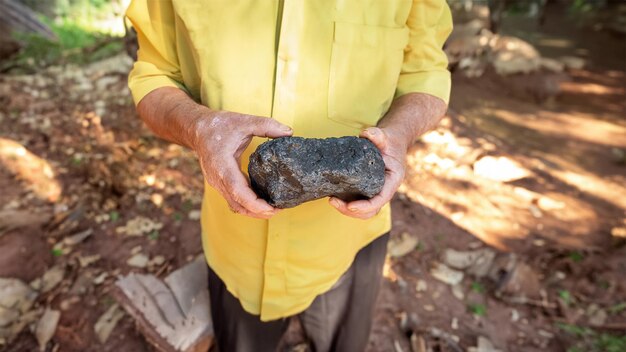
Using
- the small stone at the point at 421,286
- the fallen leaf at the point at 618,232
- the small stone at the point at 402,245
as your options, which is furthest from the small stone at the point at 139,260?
the fallen leaf at the point at 618,232

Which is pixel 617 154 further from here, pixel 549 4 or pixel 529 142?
pixel 549 4


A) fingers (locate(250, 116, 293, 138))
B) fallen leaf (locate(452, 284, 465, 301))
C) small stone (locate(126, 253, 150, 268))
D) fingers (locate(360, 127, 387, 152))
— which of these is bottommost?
fallen leaf (locate(452, 284, 465, 301))

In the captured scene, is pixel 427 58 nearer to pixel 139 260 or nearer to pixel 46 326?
pixel 139 260

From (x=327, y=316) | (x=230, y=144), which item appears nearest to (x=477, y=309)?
(x=327, y=316)

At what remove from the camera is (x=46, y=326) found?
252cm

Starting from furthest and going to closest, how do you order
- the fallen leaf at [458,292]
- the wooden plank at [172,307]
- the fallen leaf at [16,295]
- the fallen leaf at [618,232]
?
the fallen leaf at [618,232], the fallen leaf at [458,292], the fallen leaf at [16,295], the wooden plank at [172,307]

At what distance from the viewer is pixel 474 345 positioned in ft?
8.79

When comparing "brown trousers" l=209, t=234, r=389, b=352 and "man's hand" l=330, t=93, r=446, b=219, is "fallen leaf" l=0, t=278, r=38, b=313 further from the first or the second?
"man's hand" l=330, t=93, r=446, b=219

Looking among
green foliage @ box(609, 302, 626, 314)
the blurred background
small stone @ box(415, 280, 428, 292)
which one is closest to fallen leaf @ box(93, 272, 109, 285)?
the blurred background

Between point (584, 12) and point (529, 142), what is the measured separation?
980cm

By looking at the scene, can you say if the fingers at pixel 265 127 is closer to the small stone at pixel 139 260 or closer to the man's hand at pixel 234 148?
the man's hand at pixel 234 148

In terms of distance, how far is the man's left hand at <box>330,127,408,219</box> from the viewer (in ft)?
3.95

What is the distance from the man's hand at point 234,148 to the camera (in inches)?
45.4

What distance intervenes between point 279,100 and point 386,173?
0.37 meters
